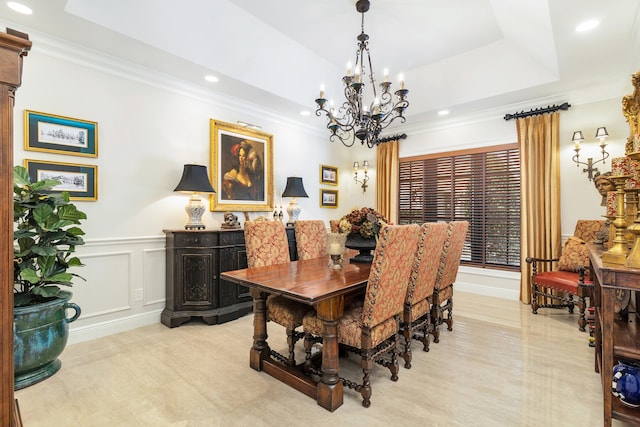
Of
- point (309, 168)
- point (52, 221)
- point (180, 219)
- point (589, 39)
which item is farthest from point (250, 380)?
point (589, 39)

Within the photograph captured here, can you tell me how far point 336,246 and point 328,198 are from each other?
349 cm

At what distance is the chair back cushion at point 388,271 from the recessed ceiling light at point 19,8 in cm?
324

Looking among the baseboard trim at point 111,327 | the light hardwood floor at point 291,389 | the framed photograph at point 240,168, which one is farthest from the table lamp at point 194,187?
the light hardwood floor at point 291,389

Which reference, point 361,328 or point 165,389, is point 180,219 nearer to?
point 165,389

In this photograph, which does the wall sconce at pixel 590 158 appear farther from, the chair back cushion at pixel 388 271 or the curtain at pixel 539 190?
the chair back cushion at pixel 388 271

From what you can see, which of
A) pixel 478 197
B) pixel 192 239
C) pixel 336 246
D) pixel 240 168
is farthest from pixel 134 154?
pixel 478 197

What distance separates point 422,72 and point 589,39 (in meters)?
1.97

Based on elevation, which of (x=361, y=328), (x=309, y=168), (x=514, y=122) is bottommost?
(x=361, y=328)

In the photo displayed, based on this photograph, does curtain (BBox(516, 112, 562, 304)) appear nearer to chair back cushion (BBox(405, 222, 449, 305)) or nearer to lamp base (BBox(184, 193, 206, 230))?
chair back cushion (BBox(405, 222, 449, 305))

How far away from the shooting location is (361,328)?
6.51 ft

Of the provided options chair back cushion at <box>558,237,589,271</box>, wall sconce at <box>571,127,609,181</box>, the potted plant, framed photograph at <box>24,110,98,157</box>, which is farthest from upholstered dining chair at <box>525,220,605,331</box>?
framed photograph at <box>24,110,98,157</box>

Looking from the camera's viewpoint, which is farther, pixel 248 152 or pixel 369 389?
pixel 248 152

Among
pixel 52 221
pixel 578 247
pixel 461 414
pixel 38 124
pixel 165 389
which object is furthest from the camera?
pixel 578 247

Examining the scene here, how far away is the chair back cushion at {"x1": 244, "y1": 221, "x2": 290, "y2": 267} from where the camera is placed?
106 inches
